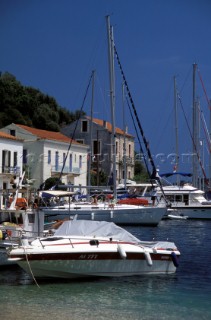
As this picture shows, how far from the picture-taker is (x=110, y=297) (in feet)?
65.4

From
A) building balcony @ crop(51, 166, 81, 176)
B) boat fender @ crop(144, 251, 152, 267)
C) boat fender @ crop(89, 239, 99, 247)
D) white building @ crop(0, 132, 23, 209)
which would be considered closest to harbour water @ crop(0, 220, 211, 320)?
boat fender @ crop(144, 251, 152, 267)

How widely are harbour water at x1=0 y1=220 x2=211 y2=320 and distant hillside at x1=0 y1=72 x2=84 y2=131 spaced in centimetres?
6721

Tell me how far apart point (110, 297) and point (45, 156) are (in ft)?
172

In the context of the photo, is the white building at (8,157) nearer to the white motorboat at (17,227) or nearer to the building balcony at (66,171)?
the building balcony at (66,171)

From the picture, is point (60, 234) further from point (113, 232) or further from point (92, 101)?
point (92, 101)

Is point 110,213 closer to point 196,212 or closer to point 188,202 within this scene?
point 196,212

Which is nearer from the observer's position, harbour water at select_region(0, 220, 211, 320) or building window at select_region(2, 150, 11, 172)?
harbour water at select_region(0, 220, 211, 320)

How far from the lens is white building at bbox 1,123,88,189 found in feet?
234

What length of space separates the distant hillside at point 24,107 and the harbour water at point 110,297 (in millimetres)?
67207

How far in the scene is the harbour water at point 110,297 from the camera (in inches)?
696

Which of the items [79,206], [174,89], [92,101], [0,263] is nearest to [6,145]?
[92,101]

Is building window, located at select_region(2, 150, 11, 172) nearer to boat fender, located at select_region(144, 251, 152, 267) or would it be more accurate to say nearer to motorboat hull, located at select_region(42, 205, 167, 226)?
motorboat hull, located at select_region(42, 205, 167, 226)

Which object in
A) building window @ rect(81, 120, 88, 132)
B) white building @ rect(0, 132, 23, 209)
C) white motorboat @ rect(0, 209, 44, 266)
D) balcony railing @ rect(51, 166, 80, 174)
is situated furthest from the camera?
building window @ rect(81, 120, 88, 132)

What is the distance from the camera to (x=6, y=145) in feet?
200
